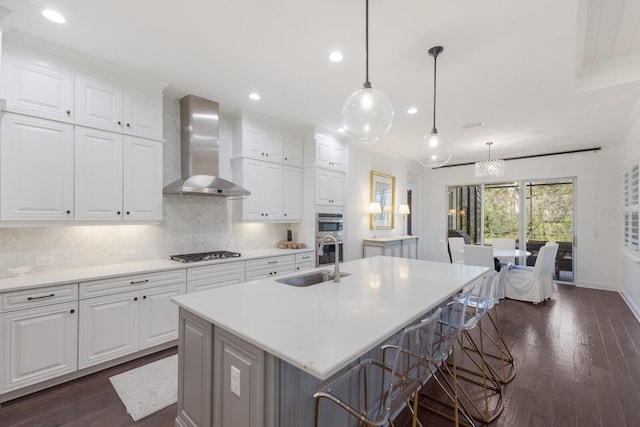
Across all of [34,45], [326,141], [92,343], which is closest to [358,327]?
[92,343]

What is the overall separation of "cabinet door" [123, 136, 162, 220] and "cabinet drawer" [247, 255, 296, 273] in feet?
3.88

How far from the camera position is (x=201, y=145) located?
3.46 meters

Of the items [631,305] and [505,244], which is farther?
[505,244]

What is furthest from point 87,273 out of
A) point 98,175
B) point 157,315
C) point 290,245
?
point 290,245

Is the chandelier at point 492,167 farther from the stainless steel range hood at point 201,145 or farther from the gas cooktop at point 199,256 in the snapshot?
the gas cooktop at point 199,256

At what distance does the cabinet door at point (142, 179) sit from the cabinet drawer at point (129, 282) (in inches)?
23.8

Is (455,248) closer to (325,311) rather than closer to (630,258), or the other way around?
(630,258)

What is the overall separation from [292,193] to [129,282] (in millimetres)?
2438

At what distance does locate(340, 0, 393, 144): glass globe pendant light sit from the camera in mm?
1859

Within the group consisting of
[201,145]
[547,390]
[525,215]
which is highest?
[201,145]

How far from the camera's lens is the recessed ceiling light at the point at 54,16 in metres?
2.02

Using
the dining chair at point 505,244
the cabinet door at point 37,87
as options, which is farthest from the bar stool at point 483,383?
the dining chair at point 505,244

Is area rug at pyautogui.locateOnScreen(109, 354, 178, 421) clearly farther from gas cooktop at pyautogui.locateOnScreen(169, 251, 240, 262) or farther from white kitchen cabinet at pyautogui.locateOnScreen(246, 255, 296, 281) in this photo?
white kitchen cabinet at pyautogui.locateOnScreen(246, 255, 296, 281)

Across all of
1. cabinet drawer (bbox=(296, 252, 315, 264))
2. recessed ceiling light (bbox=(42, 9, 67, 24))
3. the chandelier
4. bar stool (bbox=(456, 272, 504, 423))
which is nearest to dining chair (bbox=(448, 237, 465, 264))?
the chandelier
